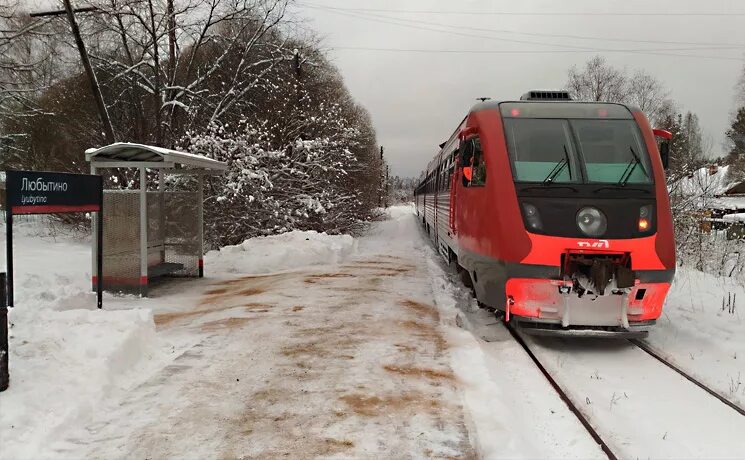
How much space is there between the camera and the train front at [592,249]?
5.72 m

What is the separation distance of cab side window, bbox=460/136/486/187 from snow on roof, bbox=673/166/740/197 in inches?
364

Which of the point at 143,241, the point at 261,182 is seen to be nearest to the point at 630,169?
the point at 143,241

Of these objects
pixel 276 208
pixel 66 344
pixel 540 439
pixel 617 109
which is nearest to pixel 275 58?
pixel 276 208

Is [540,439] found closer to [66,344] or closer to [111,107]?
[66,344]

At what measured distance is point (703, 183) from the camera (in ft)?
44.2

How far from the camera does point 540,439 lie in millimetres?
3799

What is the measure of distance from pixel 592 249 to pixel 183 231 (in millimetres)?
8179

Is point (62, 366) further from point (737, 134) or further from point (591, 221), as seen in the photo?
point (737, 134)

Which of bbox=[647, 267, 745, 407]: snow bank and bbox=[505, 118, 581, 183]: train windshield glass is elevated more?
bbox=[505, 118, 581, 183]: train windshield glass

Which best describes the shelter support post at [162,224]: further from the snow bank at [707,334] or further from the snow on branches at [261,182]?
the snow bank at [707,334]

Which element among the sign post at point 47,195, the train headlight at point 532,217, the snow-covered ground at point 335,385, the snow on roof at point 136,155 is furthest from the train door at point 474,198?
the sign post at point 47,195

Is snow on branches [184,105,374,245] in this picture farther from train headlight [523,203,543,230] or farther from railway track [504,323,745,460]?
railway track [504,323,745,460]

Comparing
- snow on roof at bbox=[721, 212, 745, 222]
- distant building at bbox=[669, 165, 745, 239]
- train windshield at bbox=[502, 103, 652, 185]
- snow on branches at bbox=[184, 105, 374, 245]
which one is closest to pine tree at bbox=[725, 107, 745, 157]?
snow on roof at bbox=[721, 212, 745, 222]

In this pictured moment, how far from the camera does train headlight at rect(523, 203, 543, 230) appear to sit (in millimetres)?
5887
